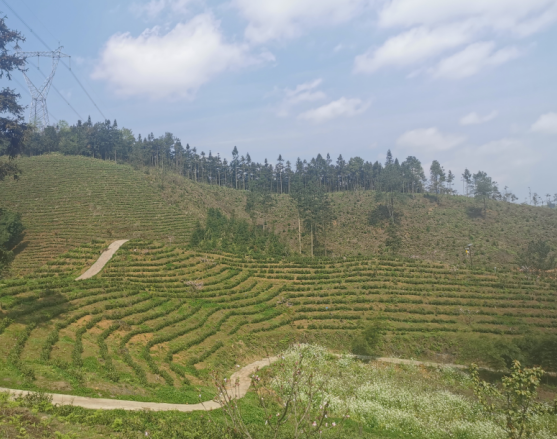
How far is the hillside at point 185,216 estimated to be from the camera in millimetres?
61906

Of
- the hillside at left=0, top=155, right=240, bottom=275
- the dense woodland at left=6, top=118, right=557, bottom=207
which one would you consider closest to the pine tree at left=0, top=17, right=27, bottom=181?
the hillside at left=0, top=155, right=240, bottom=275

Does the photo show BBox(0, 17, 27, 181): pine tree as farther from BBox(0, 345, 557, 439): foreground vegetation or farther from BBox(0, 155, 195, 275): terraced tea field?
BBox(0, 155, 195, 275): terraced tea field

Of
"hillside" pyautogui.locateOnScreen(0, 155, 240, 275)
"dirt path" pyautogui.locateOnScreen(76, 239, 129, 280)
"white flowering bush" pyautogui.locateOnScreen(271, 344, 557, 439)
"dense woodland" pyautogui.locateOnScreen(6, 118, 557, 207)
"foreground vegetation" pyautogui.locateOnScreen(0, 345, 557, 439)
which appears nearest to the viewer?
"foreground vegetation" pyautogui.locateOnScreen(0, 345, 557, 439)

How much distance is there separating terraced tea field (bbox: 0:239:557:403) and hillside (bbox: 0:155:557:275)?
663 inches

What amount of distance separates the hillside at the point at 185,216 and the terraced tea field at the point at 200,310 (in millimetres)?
16828

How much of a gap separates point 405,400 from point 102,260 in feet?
125

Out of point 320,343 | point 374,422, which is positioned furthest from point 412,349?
point 374,422

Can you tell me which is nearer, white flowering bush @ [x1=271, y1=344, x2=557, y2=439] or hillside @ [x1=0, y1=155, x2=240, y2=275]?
white flowering bush @ [x1=271, y1=344, x2=557, y2=439]

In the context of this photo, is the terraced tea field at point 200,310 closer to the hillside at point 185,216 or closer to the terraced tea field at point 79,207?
the terraced tea field at point 79,207

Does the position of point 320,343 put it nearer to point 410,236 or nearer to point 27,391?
point 27,391

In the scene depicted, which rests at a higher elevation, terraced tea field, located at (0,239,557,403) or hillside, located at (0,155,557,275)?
hillside, located at (0,155,557,275)

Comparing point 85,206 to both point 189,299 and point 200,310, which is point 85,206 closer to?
point 189,299

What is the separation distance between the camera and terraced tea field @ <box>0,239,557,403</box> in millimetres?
18641

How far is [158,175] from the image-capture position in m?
97.2
